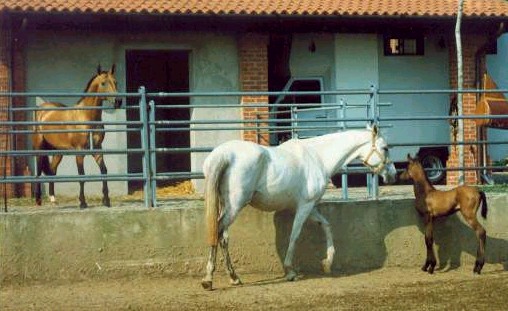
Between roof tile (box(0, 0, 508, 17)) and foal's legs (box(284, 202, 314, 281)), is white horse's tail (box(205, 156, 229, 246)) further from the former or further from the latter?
roof tile (box(0, 0, 508, 17))

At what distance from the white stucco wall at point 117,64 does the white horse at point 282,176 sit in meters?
5.77

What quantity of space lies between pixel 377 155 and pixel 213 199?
208 centimetres

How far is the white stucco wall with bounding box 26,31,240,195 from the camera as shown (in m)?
13.6

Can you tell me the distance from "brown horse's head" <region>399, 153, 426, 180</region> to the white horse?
279 millimetres

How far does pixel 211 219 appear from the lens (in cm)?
738

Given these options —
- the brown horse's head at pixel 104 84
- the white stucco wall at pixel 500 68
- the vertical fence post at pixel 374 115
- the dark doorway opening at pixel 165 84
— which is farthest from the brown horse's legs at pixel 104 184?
the white stucco wall at pixel 500 68

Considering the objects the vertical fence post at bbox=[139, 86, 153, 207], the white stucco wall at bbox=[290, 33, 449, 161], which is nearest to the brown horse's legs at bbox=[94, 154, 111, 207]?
the vertical fence post at bbox=[139, 86, 153, 207]

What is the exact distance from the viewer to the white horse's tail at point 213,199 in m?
7.38

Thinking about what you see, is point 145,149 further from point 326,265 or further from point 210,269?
point 326,265

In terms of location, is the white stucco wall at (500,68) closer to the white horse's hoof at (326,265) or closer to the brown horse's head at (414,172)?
the brown horse's head at (414,172)

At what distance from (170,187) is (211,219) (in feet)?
22.1

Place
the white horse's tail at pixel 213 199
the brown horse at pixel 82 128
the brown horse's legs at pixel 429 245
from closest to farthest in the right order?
1. the white horse's tail at pixel 213 199
2. the brown horse's legs at pixel 429 245
3. the brown horse at pixel 82 128

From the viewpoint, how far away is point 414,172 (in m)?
8.71

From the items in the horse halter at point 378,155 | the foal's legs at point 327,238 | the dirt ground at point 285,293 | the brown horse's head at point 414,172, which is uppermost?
the horse halter at point 378,155
